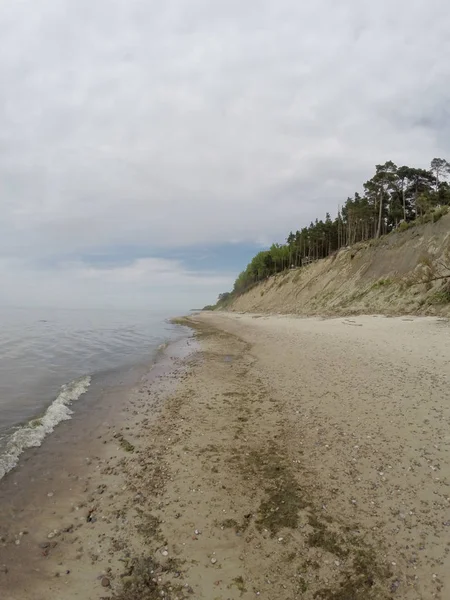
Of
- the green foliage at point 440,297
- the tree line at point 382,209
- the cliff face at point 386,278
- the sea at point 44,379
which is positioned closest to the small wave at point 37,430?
the sea at point 44,379

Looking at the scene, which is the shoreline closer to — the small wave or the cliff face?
the small wave

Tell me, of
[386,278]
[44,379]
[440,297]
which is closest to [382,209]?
[386,278]

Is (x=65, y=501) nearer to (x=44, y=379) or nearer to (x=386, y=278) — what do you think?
(x=44, y=379)

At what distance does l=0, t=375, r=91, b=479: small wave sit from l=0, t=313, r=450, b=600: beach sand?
0.89 meters

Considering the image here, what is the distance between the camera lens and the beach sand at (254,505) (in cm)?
377

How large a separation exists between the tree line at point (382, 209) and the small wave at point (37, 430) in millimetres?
40334

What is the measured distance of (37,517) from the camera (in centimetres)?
511

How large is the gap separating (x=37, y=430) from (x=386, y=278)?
36.5 metres

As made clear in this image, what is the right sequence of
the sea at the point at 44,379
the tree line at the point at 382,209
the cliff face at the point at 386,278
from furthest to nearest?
the tree line at the point at 382,209, the cliff face at the point at 386,278, the sea at the point at 44,379

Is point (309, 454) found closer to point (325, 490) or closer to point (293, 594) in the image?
point (325, 490)

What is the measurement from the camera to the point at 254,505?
16.7 feet

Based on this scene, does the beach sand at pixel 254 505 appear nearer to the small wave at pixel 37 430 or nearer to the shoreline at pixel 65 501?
the shoreline at pixel 65 501

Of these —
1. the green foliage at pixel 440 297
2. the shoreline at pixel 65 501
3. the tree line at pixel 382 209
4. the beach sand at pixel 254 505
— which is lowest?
the shoreline at pixel 65 501

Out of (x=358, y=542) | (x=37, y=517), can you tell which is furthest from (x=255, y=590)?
(x=37, y=517)
